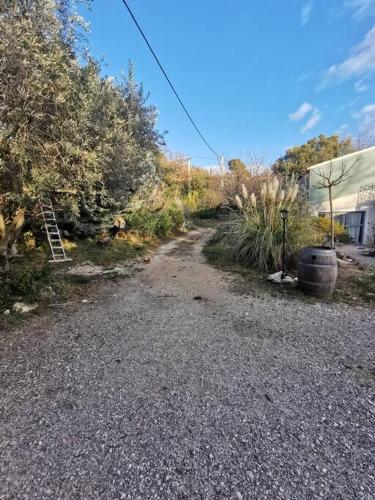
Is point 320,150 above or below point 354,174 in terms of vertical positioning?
above

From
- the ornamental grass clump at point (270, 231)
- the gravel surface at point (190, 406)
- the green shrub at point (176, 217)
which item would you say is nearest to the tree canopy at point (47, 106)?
the gravel surface at point (190, 406)

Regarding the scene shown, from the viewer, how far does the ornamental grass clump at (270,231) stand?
202 inches

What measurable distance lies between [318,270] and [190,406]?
2.89m

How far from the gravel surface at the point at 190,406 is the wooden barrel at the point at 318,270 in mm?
511

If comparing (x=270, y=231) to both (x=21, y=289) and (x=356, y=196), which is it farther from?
(x=356, y=196)

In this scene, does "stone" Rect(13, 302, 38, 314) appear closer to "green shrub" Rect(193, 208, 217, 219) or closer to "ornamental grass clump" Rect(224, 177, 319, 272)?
"ornamental grass clump" Rect(224, 177, 319, 272)

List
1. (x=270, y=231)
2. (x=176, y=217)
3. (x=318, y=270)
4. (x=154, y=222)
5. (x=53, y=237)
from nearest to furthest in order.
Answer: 1. (x=318, y=270)
2. (x=270, y=231)
3. (x=53, y=237)
4. (x=154, y=222)
5. (x=176, y=217)

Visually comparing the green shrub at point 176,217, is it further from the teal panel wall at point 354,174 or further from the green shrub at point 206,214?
the teal panel wall at point 354,174

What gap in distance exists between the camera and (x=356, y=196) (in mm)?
9844

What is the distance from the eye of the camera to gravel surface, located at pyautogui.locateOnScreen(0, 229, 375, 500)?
1332mm

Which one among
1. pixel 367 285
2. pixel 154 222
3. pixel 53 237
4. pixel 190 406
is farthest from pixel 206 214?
A: pixel 190 406

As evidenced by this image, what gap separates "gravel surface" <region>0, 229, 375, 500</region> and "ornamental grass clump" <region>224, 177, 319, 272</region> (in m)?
1.88

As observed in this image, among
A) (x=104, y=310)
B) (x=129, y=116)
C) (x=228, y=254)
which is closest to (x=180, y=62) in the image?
(x=129, y=116)

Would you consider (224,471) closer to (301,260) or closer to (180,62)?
(301,260)
